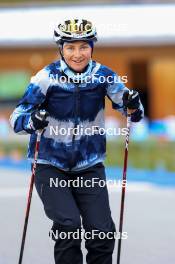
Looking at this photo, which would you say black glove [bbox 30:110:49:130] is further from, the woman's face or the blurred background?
the blurred background

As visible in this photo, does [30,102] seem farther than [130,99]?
No

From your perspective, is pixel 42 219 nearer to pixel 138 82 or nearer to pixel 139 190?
pixel 139 190

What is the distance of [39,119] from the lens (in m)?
5.47

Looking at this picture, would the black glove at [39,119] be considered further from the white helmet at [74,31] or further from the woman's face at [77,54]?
the white helmet at [74,31]

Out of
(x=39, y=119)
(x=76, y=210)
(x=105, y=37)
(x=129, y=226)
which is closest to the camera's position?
(x=39, y=119)

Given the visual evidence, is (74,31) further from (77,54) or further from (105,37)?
(105,37)

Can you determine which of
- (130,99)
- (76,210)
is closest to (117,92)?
(130,99)

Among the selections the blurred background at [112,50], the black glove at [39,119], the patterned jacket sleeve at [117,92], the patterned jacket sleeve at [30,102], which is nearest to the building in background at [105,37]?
the blurred background at [112,50]

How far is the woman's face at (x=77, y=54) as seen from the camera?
5676 millimetres

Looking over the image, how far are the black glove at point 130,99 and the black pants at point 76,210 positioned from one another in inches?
17.7

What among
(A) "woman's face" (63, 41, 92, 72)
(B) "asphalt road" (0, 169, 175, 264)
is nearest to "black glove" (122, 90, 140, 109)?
(A) "woman's face" (63, 41, 92, 72)

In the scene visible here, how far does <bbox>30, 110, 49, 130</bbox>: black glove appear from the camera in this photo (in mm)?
5477

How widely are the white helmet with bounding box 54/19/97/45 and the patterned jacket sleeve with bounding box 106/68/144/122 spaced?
0.30 meters

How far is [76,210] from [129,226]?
409 centimetres
